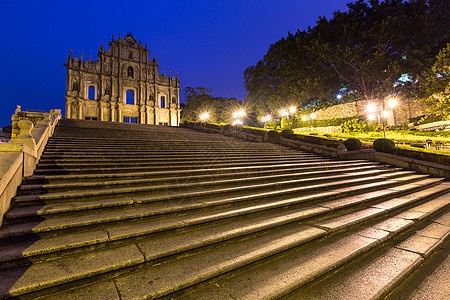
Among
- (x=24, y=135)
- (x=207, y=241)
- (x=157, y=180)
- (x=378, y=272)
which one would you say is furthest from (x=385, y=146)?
(x=24, y=135)

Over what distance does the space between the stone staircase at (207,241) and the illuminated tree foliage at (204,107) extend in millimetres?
43186

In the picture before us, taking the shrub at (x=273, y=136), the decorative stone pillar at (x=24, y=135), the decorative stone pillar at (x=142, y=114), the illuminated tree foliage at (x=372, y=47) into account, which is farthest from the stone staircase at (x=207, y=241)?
the decorative stone pillar at (x=142, y=114)

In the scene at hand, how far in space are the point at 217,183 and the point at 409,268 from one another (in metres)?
3.87

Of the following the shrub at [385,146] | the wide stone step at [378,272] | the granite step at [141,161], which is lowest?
the wide stone step at [378,272]

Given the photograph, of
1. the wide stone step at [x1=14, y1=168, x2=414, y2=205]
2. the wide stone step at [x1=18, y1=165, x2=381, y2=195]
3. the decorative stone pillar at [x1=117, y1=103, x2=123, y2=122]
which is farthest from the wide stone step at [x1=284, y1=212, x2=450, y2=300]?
the decorative stone pillar at [x1=117, y1=103, x2=123, y2=122]

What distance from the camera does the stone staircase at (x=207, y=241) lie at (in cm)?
231

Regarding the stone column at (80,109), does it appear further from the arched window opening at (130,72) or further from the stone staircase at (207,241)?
the stone staircase at (207,241)

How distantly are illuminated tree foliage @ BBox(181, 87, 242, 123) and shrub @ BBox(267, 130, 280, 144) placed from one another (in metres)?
32.5

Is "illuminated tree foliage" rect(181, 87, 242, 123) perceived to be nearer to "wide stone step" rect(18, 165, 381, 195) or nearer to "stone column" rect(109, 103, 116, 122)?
"stone column" rect(109, 103, 116, 122)

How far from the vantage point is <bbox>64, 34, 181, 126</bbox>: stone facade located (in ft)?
116

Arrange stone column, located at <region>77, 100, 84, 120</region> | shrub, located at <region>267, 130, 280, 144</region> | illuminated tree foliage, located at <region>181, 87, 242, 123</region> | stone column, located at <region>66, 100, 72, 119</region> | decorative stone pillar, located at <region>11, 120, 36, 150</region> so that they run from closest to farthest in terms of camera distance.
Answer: decorative stone pillar, located at <region>11, 120, 36, 150</region> < shrub, located at <region>267, 130, 280, 144</region> < stone column, located at <region>66, 100, 72, 119</region> < stone column, located at <region>77, 100, 84, 120</region> < illuminated tree foliage, located at <region>181, 87, 242, 123</region>

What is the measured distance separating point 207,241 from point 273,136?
44.5 ft

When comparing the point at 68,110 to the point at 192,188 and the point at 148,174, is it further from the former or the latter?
the point at 192,188

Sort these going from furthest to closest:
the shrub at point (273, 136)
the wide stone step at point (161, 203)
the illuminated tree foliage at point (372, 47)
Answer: the illuminated tree foliage at point (372, 47) → the shrub at point (273, 136) → the wide stone step at point (161, 203)
